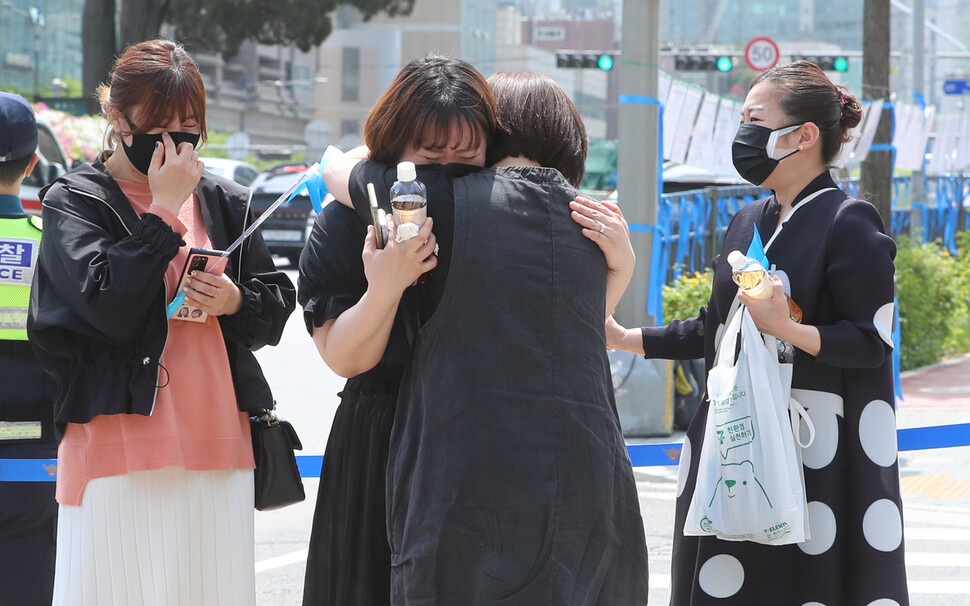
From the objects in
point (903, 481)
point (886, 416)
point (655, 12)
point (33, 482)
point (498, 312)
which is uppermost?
point (655, 12)

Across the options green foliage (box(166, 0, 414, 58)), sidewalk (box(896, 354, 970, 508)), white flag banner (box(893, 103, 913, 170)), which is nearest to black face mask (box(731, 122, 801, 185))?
sidewalk (box(896, 354, 970, 508))

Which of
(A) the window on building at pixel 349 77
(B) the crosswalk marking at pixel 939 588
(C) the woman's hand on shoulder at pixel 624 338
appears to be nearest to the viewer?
(C) the woman's hand on shoulder at pixel 624 338

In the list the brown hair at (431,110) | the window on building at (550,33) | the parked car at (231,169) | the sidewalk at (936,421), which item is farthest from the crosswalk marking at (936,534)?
the window on building at (550,33)

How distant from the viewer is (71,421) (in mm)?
2498

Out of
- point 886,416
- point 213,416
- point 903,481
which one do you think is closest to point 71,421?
point 213,416

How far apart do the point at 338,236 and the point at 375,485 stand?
512 millimetres

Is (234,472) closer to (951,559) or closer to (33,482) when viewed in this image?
(33,482)

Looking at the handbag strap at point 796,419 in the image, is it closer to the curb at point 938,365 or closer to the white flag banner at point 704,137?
the white flag banner at point 704,137

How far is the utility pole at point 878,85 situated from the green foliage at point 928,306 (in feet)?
5.01

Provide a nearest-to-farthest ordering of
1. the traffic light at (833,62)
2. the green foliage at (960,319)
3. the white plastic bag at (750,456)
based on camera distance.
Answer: the white plastic bag at (750,456)
the green foliage at (960,319)
the traffic light at (833,62)

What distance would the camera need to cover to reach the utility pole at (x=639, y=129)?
7.43 meters

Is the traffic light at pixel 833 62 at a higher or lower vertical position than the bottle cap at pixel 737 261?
higher

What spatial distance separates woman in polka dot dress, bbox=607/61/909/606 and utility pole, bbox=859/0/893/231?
22.2 ft

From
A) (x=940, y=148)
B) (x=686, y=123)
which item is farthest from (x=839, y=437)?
(x=940, y=148)
